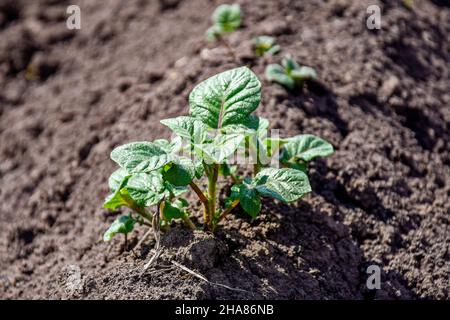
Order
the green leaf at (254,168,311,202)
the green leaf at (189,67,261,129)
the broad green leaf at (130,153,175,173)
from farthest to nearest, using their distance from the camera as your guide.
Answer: the green leaf at (189,67,261,129)
the green leaf at (254,168,311,202)
the broad green leaf at (130,153,175,173)

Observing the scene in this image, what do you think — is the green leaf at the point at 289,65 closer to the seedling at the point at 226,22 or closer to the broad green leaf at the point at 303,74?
the broad green leaf at the point at 303,74

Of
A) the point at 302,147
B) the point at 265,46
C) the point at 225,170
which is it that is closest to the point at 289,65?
the point at 265,46

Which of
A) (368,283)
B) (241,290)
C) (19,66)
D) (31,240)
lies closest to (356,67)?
(368,283)

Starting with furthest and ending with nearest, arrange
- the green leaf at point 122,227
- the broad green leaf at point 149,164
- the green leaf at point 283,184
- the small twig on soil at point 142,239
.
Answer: the small twig on soil at point 142,239 < the green leaf at point 122,227 < the green leaf at point 283,184 < the broad green leaf at point 149,164

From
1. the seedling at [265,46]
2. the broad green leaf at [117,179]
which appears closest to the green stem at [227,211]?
the broad green leaf at [117,179]

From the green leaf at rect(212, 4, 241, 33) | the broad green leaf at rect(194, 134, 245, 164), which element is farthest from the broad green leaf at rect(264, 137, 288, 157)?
the green leaf at rect(212, 4, 241, 33)

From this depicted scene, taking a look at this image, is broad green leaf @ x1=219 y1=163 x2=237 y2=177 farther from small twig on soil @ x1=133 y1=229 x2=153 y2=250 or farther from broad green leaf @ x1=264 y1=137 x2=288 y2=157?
small twig on soil @ x1=133 y1=229 x2=153 y2=250

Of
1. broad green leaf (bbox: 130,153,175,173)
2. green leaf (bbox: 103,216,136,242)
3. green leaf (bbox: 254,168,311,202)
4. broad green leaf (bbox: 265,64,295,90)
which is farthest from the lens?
broad green leaf (bbox: 265,64,295,90)
